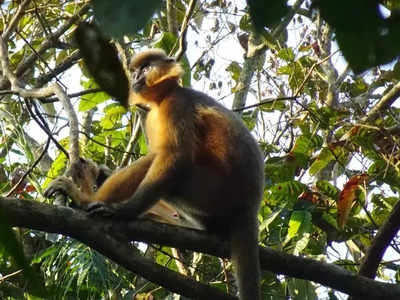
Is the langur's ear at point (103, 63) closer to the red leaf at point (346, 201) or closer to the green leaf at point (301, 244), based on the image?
the red leaf at point (346, 201)

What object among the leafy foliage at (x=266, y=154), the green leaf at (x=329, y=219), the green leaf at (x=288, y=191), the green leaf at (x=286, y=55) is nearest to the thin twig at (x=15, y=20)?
the leafy foliage at (x=266, y=154)

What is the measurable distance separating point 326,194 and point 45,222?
325 centimetres

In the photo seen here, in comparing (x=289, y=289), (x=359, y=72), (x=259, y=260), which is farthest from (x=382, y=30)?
(x=289, y=289)

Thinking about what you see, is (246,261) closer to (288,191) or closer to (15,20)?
(288,191)

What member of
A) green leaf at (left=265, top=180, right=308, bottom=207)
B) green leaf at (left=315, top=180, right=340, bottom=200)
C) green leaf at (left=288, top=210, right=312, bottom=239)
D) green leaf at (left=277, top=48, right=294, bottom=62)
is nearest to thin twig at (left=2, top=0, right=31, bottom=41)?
green leaf at (left=265, top=180, right=308, bottom=207)

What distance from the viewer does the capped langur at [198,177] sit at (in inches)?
168

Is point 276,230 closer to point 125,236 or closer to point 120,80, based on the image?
point 125,236

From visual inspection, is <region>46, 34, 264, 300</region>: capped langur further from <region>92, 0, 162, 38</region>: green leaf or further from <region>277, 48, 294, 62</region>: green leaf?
<region>92, 0, 162, 38</region>: green leaf

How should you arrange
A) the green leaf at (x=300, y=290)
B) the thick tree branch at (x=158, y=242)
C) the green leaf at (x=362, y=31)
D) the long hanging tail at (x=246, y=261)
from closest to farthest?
the green leaf at (x=362, y=31) → the thick tree branch at (x=158, y=242) → the long hanging tail at (x=246, y=261) → the green leaf at (x=300, y=290)

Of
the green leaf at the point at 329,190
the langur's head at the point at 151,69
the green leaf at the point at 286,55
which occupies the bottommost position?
the green leaf at the point at 329,190

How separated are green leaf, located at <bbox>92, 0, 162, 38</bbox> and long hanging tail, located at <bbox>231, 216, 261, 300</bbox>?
3.54 meters

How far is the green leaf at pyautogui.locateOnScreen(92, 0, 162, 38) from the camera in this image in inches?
19.2

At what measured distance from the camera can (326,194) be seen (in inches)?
227

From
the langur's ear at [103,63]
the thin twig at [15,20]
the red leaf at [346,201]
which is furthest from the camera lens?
the thin twig at [15,20]
